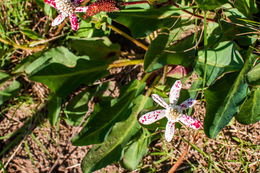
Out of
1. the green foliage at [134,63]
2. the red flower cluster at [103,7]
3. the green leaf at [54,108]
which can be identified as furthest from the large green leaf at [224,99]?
the green leaf at [54,108]

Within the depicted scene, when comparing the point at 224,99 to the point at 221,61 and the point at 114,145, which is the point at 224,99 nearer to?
the point at 221,61

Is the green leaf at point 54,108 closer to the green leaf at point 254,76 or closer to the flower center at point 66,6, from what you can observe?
the flower center at point 66,6

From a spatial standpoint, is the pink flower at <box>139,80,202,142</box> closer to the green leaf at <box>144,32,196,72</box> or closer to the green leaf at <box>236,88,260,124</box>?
the green leaf at <box>144,32,196,72</box>

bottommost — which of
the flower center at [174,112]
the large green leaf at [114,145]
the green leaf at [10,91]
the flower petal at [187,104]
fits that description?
the large green leaf at [114,145]

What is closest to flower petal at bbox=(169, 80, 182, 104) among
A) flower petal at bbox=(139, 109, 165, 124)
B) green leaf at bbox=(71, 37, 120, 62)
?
flower petal at bbox=(139, 109, 165, 124)

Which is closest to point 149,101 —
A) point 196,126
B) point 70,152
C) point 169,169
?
point 196,126

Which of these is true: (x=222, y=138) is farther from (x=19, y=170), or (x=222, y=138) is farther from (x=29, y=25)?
(x=29, y=25)

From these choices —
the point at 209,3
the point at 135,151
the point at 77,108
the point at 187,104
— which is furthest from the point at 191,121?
the point at 77,108
